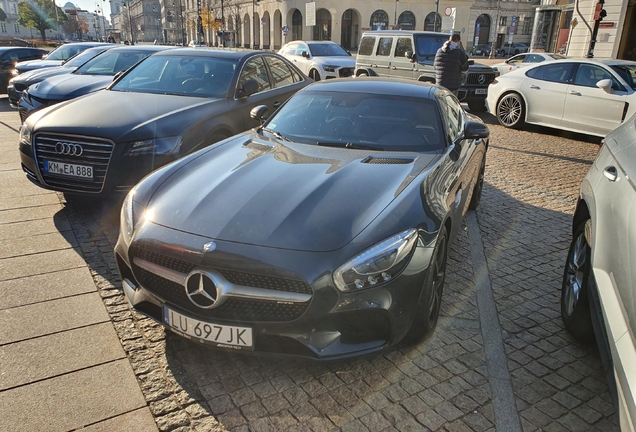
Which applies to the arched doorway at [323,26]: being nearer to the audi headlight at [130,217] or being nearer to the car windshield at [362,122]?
the car windshield at [362,122]

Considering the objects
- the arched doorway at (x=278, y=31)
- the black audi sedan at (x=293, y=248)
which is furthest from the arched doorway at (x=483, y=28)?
the black audi sedan at (x=293, y=248)

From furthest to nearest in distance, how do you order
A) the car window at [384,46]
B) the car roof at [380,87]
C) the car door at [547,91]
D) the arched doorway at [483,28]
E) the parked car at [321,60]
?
the arched doorway at [483,28] < the parked car at [321,60] < the car window at [384,46] < the car door at [547,91] < the car roof at [380,87]

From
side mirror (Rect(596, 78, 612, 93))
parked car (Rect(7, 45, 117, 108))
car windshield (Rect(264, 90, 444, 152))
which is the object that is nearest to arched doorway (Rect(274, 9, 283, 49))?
parked car (Rect(7, 45, 117, 108))

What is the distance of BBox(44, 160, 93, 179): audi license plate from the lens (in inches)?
183

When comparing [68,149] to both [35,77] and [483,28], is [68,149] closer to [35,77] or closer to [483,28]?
[35,77]

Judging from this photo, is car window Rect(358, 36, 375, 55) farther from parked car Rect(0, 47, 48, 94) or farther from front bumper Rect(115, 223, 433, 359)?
front bumper Rect(115, 223, 433, 359)

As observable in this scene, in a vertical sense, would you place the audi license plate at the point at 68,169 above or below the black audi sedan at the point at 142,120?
below

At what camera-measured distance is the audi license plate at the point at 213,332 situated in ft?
8.12

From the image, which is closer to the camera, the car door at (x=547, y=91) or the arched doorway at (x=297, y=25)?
the car door at (x=547, y=91)

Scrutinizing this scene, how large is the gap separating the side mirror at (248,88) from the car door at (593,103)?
662cm

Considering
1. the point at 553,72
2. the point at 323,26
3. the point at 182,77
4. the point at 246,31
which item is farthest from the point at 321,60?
the point at 246,31

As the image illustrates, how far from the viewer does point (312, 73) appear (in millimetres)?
16641

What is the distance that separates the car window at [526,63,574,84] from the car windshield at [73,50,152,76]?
309 inches

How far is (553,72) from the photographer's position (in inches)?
396
